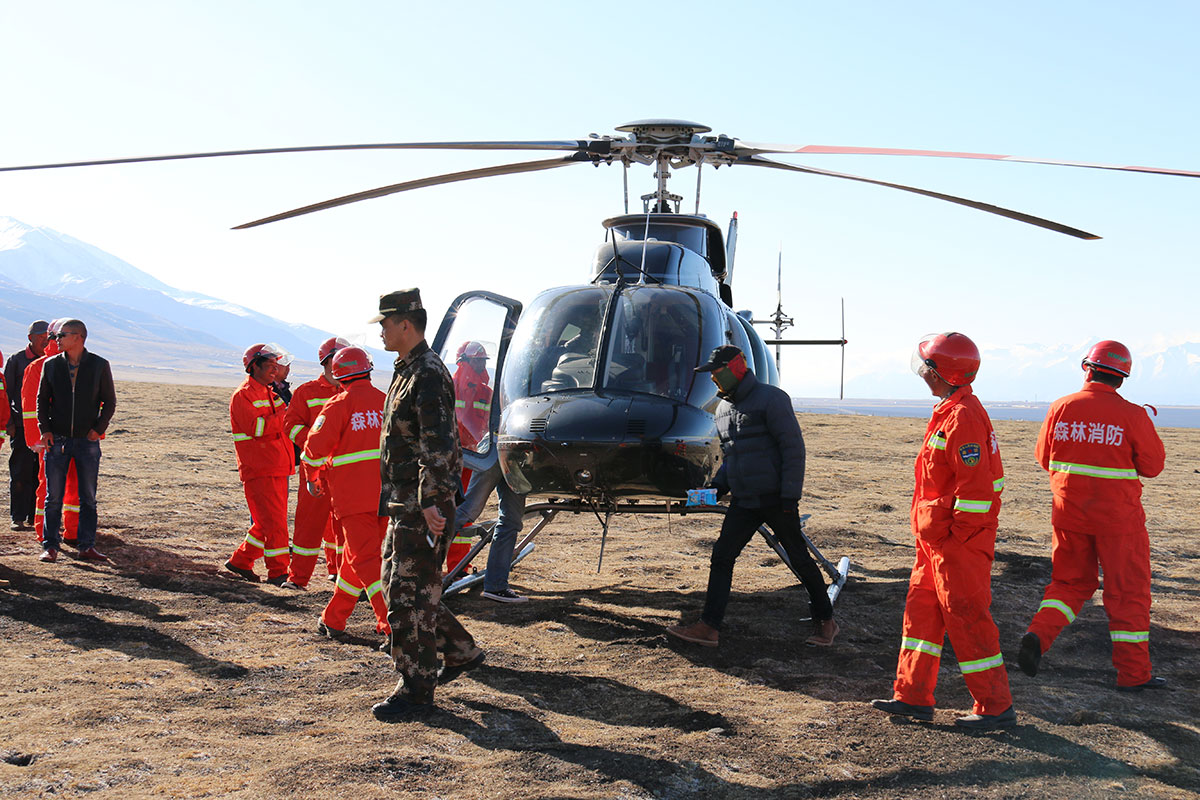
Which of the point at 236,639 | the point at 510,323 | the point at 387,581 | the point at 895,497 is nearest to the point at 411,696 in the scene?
the point at 387,581

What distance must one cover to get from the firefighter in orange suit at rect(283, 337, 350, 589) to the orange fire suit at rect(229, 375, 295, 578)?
1.19ft

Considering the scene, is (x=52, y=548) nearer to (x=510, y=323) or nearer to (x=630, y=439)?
(x=510, y=323)

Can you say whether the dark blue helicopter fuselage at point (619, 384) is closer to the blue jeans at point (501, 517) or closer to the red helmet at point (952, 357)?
the blue jeans at point (501, 517)

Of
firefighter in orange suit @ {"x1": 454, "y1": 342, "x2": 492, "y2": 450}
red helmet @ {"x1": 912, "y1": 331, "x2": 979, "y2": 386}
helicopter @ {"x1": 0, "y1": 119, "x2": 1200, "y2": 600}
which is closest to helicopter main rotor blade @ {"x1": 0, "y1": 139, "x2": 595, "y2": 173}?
helicopter @ {"x1": 0, "y1": 119, "x2": 1200, "y2": 600}

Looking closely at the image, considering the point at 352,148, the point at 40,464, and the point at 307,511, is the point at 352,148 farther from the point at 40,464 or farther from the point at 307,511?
the point at 40,464

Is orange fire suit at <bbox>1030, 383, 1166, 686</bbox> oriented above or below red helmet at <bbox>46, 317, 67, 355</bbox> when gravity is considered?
below

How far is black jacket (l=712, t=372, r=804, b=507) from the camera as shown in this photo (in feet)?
18.6

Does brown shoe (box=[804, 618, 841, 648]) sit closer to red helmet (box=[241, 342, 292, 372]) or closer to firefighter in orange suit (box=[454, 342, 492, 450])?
firefighter in orange suit (box=[454, 342, 492, 450])

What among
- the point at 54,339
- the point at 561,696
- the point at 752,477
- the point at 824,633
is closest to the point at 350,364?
the point at 561,696

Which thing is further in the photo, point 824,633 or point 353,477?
point 824,633

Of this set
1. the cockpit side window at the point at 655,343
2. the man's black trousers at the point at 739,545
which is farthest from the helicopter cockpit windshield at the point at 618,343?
the man's black trousers at the point at 739,545

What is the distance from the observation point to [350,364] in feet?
19.8

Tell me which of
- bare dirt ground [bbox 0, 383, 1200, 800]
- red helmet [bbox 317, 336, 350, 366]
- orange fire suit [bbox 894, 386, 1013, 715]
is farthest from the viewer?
red helmet [bbox 317, 336, 350, 366]

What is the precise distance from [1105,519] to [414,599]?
3813mm
